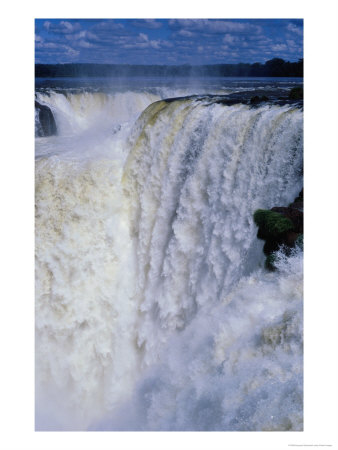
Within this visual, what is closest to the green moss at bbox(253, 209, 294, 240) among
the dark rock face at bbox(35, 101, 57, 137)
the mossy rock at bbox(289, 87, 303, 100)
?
the mossy rock at bbox(289, 87, 303, 100)

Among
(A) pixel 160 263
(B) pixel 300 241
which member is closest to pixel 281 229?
(B) pixel 300 241

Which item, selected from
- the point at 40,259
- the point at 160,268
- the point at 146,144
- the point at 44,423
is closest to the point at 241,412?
the point at 44,423

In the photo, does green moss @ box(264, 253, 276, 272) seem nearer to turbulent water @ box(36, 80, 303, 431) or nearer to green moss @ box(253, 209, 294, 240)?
turbulent water @ box(36, 80, 303, 431)

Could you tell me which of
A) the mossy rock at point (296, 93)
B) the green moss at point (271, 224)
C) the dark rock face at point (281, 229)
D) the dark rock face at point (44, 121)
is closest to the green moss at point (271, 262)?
the dark rock face at point (281, 229)
